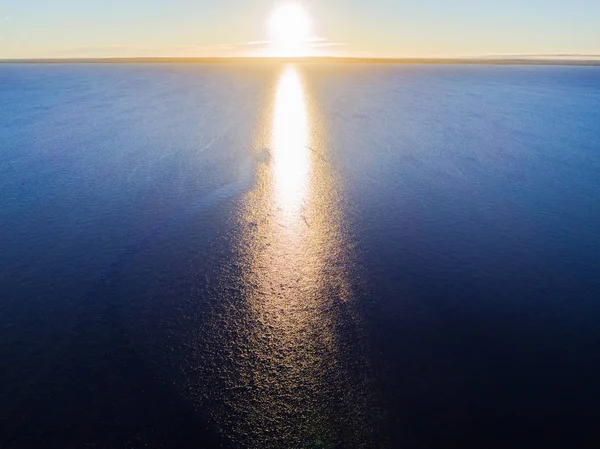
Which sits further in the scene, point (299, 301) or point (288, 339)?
point (299, 301)

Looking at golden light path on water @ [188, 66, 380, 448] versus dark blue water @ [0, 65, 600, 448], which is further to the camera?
dark blue water @ [0, 65, 600, 448]

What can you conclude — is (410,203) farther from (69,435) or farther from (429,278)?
(69,435)

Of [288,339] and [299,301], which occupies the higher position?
[299,301]

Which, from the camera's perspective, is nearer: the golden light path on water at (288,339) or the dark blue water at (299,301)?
the golden light path on water at (288,339)
